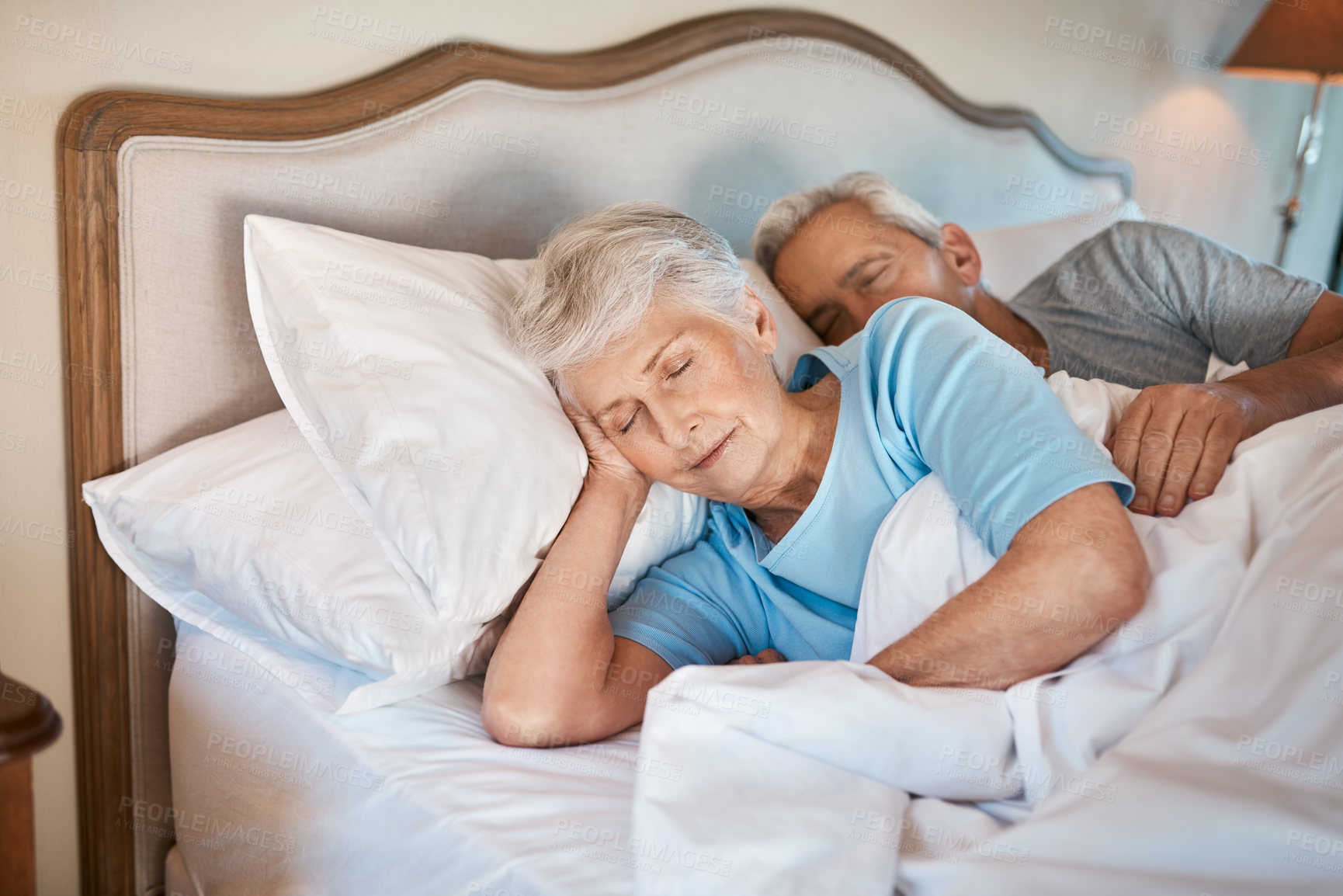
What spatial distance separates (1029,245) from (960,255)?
515 mm

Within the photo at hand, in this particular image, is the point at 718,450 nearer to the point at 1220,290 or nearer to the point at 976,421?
the point at 976,421

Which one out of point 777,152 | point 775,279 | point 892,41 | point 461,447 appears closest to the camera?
point 461,447

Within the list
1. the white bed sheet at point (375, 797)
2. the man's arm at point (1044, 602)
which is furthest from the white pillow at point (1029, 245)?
the white bed sheet at point (375, 797)

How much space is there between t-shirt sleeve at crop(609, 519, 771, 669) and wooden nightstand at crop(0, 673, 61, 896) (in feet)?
2.13

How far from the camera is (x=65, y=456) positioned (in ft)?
4.15

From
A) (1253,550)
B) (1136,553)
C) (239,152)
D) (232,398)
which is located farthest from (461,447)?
(1253,550)

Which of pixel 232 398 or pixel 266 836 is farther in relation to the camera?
pixel 232 398

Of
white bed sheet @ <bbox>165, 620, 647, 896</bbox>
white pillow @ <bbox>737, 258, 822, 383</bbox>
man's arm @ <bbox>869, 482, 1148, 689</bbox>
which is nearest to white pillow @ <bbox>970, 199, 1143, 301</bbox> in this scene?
white pillow @ <bbox>737, 258, 822, 383</bbox>

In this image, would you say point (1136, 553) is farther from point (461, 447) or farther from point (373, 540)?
point (373, 540)

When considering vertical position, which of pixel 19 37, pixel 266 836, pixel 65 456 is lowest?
pixel 266 836

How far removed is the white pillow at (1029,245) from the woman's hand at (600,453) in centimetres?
126

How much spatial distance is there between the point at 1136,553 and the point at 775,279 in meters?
0.99

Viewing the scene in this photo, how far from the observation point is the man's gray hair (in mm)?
1736

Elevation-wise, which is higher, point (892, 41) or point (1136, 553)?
point (892, 41)
